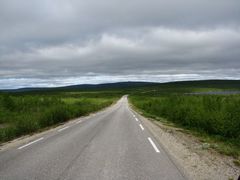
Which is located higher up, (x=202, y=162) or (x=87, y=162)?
(x=87, y=162)

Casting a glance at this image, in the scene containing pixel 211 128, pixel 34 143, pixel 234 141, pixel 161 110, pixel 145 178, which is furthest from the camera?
pixel 161 110

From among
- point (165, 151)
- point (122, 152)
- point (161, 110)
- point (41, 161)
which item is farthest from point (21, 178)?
Result: point (161, 110)

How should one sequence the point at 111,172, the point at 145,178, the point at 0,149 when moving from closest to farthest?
the point at 145,178, the point at 111,172, the point at 0,149

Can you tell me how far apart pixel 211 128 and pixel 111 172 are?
1008cm

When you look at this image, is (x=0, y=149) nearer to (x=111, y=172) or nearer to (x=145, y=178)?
(x=111, y=172)

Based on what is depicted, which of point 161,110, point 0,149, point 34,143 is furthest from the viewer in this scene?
point 161,110

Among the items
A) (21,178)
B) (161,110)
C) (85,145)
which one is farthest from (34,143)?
(161,110)

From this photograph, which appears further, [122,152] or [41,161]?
[122,152]

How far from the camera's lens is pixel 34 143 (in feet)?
34.4

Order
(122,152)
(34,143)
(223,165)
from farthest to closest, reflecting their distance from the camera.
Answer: (34,143), (122,152), (223,165)

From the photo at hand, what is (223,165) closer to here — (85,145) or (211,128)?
(85,145)

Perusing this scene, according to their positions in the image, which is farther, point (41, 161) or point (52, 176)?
point (41, 161)

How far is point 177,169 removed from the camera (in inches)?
255

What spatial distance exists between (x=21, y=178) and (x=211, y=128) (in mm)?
11685
